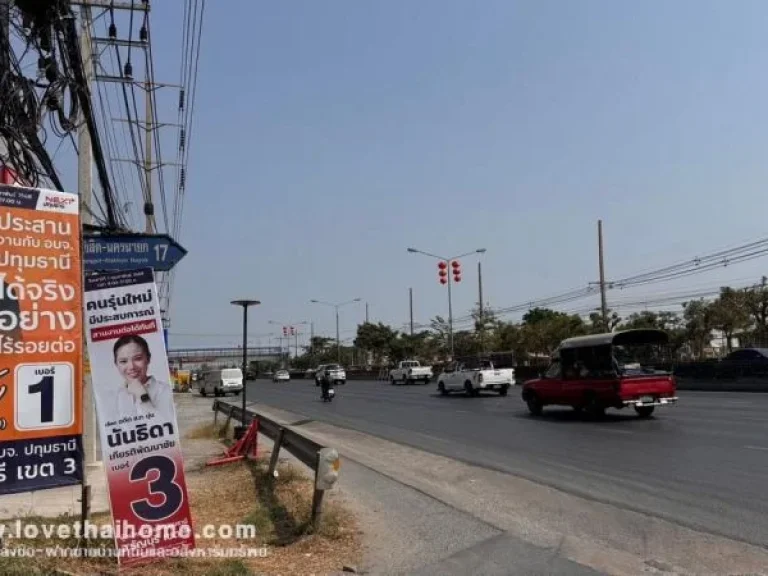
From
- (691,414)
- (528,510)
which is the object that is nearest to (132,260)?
(528,510)

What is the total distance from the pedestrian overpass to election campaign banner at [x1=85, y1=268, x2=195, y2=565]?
519 feet

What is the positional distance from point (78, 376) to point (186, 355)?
18268cm

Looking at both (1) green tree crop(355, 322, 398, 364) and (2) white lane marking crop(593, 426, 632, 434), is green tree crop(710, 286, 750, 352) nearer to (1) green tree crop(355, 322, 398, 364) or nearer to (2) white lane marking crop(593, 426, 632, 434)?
(2) white lane marking crop(593, 426, 632, 434)

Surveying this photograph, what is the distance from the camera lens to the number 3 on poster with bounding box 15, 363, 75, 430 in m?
6.43

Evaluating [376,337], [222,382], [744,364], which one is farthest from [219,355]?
[744,364]

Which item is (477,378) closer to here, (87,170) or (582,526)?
(87,170)

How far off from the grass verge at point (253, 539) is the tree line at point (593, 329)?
37129 mm

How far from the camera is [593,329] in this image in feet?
197

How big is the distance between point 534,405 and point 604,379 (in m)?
3.51

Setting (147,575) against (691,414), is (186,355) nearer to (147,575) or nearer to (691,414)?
(691,414)

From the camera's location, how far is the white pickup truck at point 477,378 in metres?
37.4

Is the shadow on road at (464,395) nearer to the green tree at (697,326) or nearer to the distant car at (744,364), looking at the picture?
the distant car at (744,364)

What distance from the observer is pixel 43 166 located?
10.1m

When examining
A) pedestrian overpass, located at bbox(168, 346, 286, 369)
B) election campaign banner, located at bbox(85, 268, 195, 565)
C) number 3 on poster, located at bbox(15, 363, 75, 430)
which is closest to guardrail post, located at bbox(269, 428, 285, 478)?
election campaign banner, located at bbox(85, 268, 195, 565)
